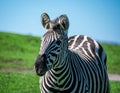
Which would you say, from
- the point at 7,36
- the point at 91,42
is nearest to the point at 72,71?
the point at 91,42

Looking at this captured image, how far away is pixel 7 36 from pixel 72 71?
81.3 ft

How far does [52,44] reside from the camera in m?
6.43

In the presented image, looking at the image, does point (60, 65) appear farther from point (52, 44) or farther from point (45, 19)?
point (45, 19)

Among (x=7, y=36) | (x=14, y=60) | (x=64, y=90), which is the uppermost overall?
(x=7, y=36)

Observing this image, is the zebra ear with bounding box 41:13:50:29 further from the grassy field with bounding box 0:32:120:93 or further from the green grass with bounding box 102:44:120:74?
the green grass with bounding box 102:44:120:74

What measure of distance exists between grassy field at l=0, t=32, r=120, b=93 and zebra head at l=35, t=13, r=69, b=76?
5.69 metres

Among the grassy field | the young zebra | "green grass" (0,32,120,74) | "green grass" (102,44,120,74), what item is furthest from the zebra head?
"green grass" (102,44,120,74)

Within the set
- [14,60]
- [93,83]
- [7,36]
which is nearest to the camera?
[93,83]

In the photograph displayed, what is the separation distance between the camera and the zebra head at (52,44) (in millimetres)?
6156

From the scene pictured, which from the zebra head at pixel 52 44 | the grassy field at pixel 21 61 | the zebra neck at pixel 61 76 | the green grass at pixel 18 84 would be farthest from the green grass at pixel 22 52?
the zebra head at pixel 52 44

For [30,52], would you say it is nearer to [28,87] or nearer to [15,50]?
[15,50]

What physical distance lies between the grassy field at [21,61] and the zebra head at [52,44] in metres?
5.69

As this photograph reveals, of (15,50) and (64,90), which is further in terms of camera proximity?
(15,50)

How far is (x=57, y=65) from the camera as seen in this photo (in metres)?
6.68
